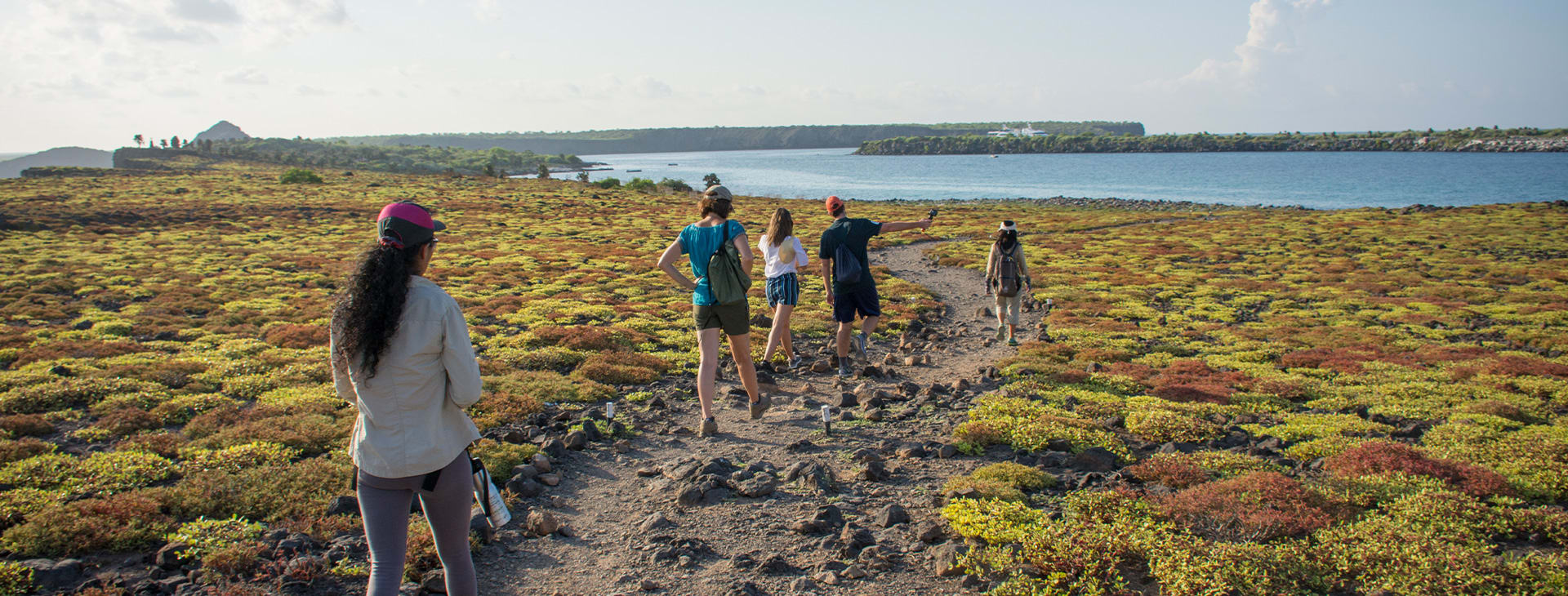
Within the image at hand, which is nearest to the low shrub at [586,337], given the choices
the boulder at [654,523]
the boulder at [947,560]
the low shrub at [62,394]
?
the low shrub at [62,394]

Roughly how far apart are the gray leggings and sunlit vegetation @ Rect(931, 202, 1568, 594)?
3.96 meters

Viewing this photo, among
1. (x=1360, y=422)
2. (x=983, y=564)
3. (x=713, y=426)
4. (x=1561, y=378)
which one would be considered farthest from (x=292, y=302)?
(x=1561, y=378)

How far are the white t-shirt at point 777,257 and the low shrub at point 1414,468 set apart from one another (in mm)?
6551

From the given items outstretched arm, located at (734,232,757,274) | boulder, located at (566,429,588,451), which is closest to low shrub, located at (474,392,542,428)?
boulder, located at (566,429,588,451)

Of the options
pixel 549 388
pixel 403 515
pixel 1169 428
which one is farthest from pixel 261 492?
pixel 1169 428

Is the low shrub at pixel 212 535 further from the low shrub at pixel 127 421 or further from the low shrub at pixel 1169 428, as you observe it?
the low shrub at pixel 1169 428

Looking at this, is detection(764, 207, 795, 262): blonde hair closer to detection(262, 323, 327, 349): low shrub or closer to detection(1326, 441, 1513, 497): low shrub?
detection(1326, 441, 1513, 497): low shrub

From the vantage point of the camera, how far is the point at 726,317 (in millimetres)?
8930

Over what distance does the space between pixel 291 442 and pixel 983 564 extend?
27.0 ft

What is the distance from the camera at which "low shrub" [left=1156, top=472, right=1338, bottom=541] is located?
6.86 meters

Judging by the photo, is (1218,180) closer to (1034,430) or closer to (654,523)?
(1034,430)

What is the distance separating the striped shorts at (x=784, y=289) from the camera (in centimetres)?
1092

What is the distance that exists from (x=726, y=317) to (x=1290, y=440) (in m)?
7.29

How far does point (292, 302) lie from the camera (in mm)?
21594
